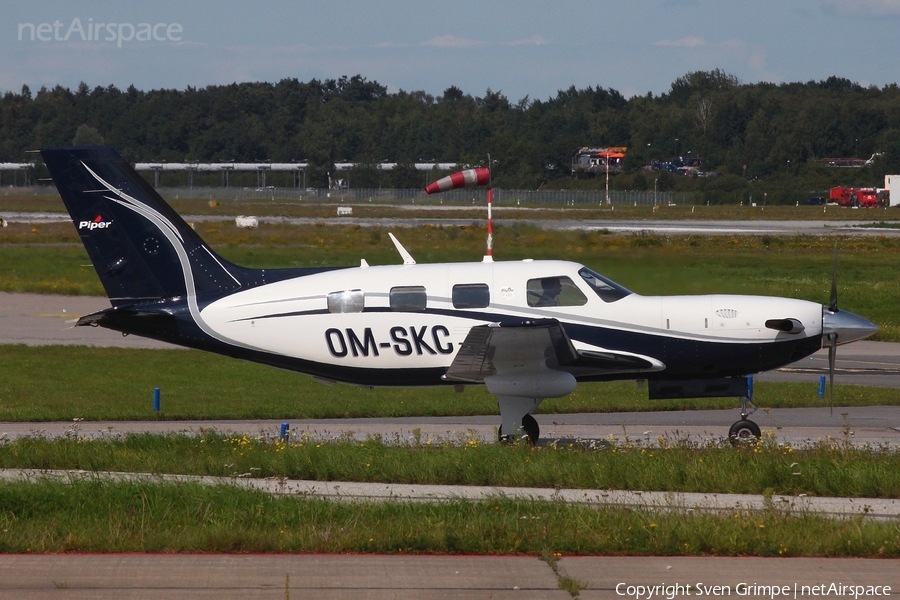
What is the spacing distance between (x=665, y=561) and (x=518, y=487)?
10.5 ft

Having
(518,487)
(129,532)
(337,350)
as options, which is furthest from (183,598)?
(337,350)

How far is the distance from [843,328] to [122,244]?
33.8 feet

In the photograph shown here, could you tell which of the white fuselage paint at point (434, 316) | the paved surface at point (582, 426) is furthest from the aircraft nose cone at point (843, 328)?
the paved surface at point (582, 426)

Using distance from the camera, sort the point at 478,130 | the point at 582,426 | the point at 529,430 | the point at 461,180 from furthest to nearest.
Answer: the point at 478,130
the point at 582,426
the point at 461,180
the point at 529,430

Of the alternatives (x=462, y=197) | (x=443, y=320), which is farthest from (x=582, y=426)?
(x=462, y=197)

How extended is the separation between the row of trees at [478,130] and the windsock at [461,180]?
6886 cm

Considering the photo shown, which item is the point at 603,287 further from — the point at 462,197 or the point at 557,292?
the point at 462,197

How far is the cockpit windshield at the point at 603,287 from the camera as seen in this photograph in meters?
14.4

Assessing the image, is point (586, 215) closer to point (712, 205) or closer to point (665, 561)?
point (712, 205)

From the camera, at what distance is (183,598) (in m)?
7.31

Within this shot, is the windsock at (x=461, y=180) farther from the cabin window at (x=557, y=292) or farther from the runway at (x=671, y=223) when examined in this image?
the runway at (x=671, y=223)

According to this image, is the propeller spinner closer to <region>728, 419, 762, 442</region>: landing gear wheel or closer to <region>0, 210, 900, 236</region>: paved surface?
<region>728, 419, 762, 442</region>: landing gear wheel

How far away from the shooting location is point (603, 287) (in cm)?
1447

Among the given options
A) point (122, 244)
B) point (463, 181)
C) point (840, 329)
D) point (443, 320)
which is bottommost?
point (840, 329)
